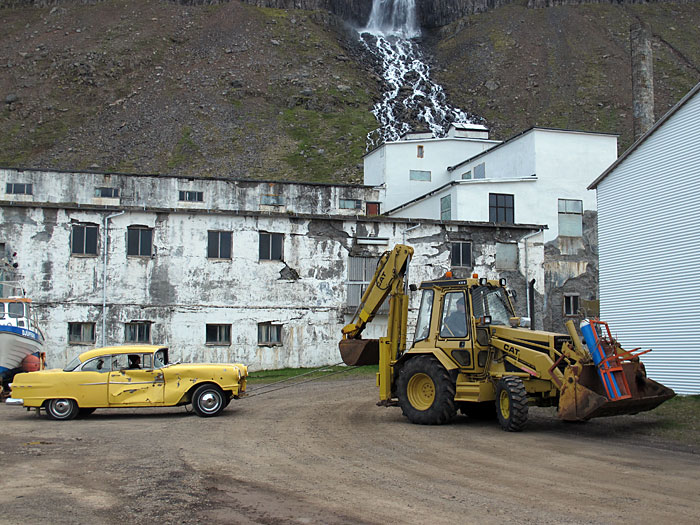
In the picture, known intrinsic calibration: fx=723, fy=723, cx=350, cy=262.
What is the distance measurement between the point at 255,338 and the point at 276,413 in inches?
527

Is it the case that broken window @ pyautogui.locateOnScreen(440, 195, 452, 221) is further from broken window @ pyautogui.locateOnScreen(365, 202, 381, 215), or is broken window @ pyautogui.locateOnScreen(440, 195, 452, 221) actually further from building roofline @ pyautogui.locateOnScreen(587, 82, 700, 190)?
building roofline @ pyautogui.locateOnScreen(587, 82, 700, 190)

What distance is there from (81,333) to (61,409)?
13.6 metres

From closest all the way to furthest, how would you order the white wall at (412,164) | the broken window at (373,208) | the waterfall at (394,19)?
the broken window at (373,208), the white wall at (412,164), the waterfall at (394,19)

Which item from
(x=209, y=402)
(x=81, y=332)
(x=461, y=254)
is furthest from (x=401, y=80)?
(x=209, y=402)

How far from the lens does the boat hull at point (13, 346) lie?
2048 centimetres

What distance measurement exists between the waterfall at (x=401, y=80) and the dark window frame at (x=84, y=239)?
4244cm

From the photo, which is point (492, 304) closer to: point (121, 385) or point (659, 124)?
point (121, 385)

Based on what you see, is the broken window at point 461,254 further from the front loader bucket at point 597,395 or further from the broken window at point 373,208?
the front loader bucket at point 597,395

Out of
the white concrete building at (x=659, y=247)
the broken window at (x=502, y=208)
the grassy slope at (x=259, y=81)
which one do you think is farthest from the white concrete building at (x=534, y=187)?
the grassy slope at (x=259, y=81)

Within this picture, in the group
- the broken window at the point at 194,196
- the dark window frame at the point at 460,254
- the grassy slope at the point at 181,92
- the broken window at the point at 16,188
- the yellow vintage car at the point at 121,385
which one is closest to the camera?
the yellow vintage car at the point at 121,385

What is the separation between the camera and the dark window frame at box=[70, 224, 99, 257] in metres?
29.0

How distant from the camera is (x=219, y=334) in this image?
29.8 metres

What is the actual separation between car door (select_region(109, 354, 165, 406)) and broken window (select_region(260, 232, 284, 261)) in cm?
1489

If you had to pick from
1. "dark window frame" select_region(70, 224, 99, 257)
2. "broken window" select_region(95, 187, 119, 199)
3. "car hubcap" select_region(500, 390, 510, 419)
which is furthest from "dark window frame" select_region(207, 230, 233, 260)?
"broken window" select_region(95, 187, 119, 199)
